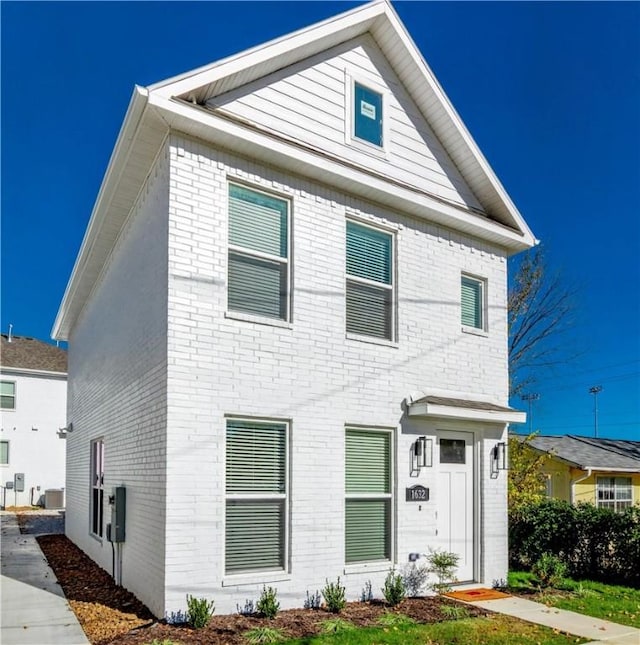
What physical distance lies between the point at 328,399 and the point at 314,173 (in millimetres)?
3136

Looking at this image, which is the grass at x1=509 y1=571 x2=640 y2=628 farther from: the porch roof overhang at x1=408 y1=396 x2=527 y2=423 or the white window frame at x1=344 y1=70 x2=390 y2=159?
the white window frame at x1=344 y1=70 x2=390 y2=159

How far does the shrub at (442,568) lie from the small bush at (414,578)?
12 centimetres

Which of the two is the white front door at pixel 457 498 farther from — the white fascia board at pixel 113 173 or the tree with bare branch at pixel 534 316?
the tree with bare branch at pixel 534 316

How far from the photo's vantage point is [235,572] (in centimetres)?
779

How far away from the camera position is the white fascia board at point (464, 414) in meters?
9.45

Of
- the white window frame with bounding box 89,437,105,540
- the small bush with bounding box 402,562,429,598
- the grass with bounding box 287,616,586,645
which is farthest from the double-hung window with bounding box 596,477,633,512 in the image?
the white window frame with bounding box 89,437,105,540

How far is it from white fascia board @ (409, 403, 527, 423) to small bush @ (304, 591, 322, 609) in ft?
9.45

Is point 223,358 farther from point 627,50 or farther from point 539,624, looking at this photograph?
point 627,50

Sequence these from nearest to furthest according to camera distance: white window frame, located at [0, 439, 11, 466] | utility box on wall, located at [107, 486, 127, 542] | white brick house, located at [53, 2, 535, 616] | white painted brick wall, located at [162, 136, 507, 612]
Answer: white painted brick wall, located at [162, 136, 507, 612] → white brick house, located at [53, 2, 535, 616] → utility box on wall, located at [107, 486, 127, 542] → white window frame, located at [0, 439, 11, 466]

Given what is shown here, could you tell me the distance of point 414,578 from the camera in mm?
9414

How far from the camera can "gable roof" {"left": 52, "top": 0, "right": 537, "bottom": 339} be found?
26.1 feet

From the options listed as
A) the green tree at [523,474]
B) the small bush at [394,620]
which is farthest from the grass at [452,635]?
the green tree at [523,474]

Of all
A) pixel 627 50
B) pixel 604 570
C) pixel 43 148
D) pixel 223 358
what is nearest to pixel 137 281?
pixel 223 358

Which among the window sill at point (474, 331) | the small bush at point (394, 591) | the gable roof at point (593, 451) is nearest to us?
the small bush at point (394, 591)
